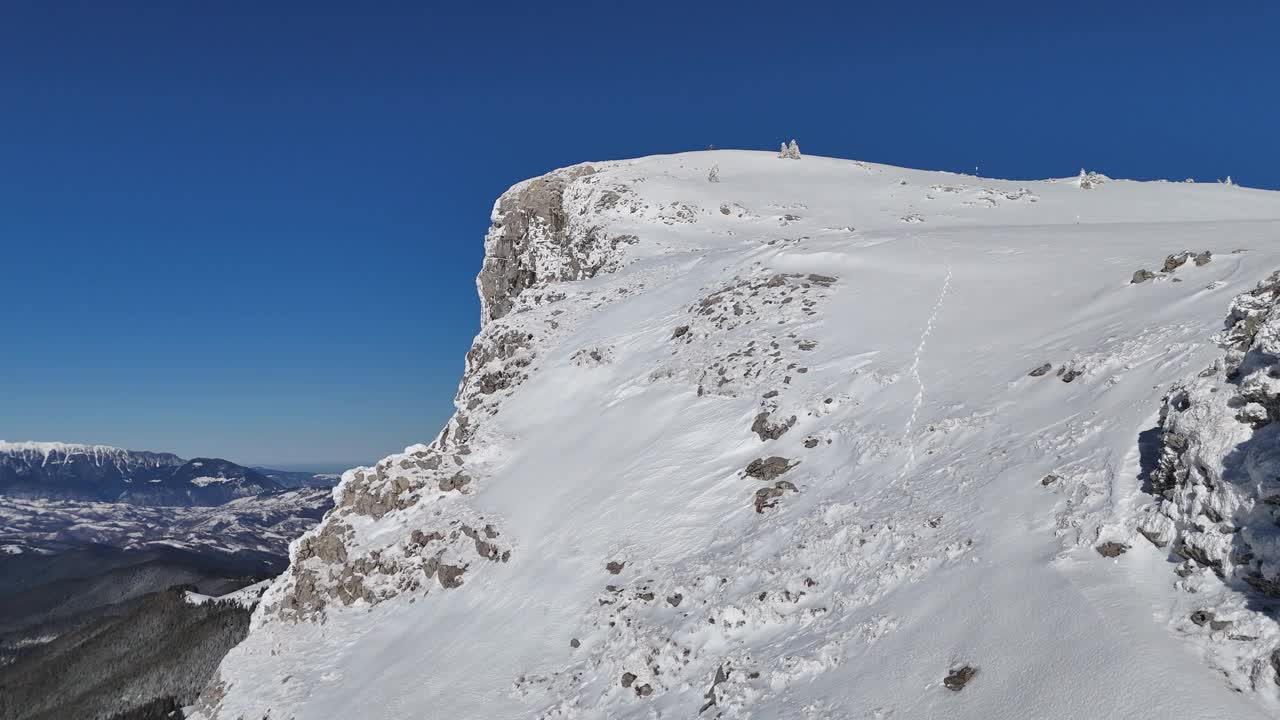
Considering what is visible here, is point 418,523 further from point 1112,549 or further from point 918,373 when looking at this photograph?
point 1112,549

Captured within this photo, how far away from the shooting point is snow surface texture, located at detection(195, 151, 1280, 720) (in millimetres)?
10414

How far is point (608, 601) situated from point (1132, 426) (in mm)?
12729

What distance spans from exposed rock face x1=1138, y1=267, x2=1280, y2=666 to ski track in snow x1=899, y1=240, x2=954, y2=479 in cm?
658

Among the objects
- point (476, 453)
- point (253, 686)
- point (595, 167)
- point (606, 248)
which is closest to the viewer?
point (253, 686)

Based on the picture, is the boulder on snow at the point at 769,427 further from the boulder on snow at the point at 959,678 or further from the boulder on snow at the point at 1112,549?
the boulder on snow at the point at 959,678

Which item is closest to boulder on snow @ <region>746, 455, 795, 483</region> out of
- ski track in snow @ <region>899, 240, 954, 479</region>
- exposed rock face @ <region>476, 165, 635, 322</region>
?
ski track in snow @ <region>899, 240, 954, 479</region>

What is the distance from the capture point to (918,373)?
→ 22.4 metres

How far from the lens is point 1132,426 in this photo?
1366 centimetres

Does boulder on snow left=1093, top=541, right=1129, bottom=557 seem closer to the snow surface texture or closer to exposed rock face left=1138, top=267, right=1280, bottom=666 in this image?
the snow surface texture

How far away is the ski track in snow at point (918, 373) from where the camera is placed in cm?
1773

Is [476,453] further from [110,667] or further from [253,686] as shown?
[110,667]

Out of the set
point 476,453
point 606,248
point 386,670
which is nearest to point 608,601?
point 386,670

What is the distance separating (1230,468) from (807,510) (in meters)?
9.30

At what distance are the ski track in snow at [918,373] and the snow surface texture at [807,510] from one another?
0.42 ft
